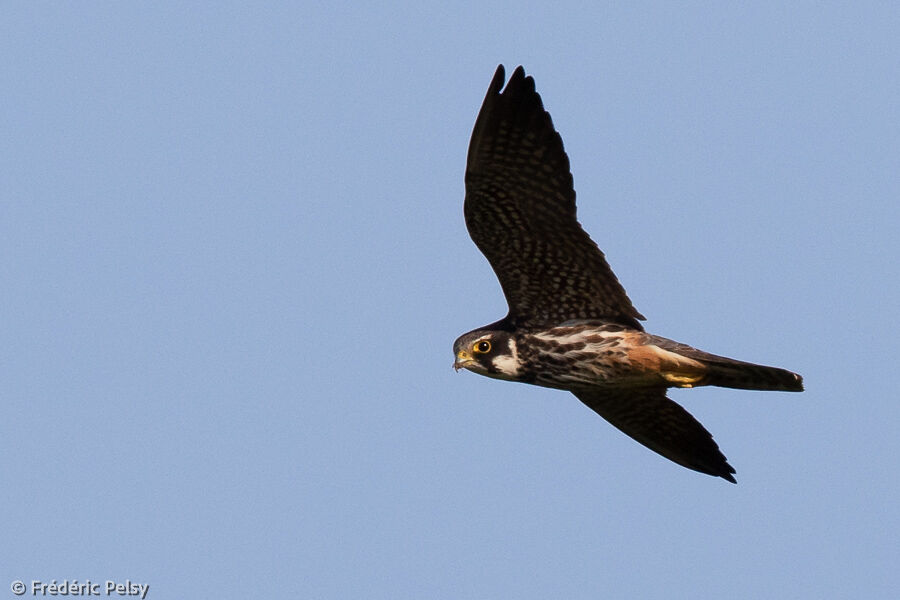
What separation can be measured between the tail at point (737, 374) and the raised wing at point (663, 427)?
127 cm

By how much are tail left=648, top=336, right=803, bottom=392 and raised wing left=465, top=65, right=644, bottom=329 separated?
1.63 feet

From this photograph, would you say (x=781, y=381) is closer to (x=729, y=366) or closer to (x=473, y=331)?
(x=729, y=366)

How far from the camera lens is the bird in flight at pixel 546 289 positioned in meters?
9.95

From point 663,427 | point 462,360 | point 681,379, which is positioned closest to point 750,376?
point 681,379

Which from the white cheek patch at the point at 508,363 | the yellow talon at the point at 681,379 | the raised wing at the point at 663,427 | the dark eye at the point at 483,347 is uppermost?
the dark eye at the point at 483,347

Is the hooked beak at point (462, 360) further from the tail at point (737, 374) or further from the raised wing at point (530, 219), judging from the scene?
the tail at point (737, 374)

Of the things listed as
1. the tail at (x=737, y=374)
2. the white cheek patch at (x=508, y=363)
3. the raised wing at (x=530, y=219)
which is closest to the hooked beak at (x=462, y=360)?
the white cheek patch at (x=508, y=363)

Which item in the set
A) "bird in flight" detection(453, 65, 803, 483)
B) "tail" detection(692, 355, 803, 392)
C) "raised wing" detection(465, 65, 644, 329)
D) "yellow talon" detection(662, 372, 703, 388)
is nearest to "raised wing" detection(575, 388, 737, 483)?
"bird in flight" detection(453, 65, 803, 483)

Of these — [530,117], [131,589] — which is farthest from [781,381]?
[131,589]

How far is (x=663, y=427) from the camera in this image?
11.7 metres

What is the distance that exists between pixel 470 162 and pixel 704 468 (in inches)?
144

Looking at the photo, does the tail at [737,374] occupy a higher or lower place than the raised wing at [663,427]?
higher

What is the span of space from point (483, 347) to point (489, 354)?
0.08m

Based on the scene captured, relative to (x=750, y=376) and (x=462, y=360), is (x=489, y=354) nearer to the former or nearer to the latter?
(x=462, y=360)
